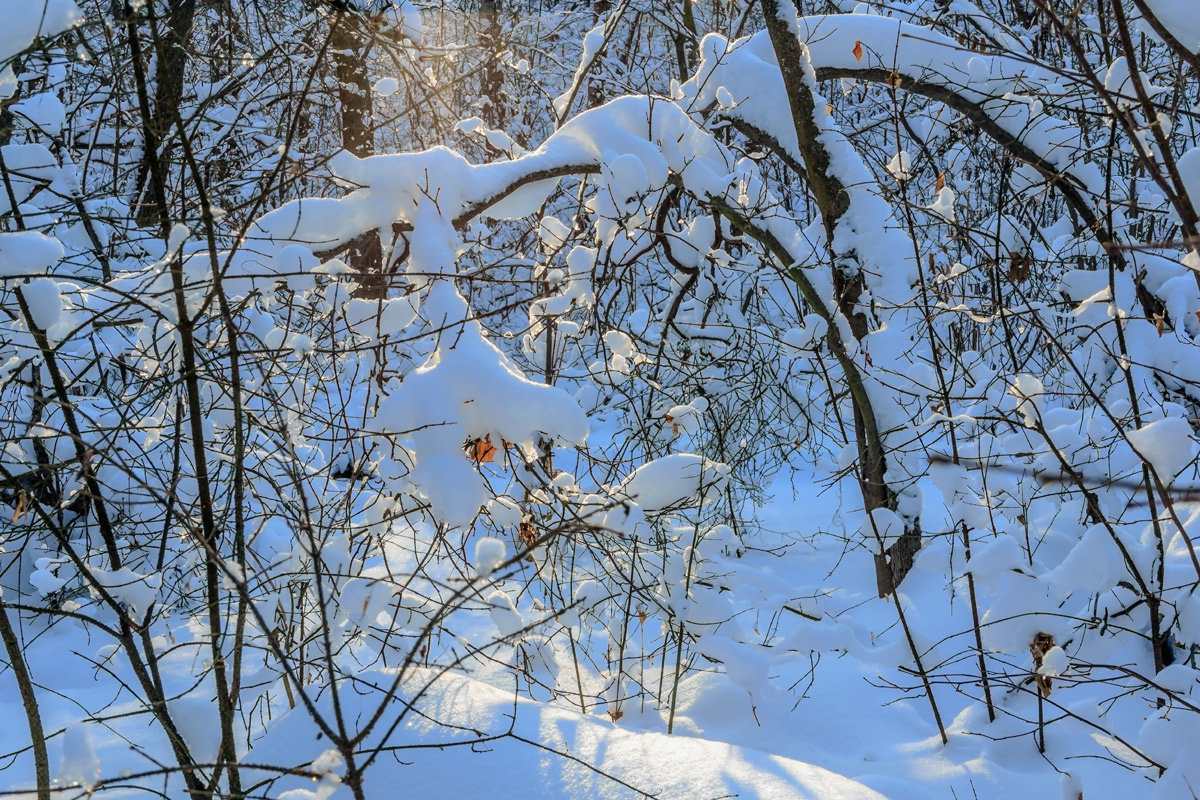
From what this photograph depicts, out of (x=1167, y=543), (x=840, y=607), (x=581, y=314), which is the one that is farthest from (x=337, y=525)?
(x=581, y=314)

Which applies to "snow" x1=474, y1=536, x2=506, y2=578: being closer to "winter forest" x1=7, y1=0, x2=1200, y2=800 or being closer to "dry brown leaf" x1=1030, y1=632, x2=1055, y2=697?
"winter forest" x1=7, y1=0, x2=1200, y2=800

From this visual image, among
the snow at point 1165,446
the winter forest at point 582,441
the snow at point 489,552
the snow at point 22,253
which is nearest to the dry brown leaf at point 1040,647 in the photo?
the winter forest at point 582,441

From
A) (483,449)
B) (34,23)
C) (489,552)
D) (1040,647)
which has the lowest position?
(1040,647)

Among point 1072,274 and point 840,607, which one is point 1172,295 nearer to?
point 1072,274

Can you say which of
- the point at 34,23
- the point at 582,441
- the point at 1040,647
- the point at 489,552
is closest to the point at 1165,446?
the point at 1040,647

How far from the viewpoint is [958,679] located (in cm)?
313

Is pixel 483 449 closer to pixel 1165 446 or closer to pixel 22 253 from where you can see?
pixel 22 253

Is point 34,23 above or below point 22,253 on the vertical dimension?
above

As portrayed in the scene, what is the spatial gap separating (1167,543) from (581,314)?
3.83 metres

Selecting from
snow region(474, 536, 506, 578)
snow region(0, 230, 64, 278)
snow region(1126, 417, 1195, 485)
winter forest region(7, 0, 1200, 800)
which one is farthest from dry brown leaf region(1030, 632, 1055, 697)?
snow region(0, 230, 64, 278)

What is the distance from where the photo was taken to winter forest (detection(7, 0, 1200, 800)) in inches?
68.9

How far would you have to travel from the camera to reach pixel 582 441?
2043 millimetres

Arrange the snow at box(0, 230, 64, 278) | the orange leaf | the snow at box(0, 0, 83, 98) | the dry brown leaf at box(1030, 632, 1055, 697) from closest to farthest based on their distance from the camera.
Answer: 1. the snow at box(0, 0, 83, 98)
2. the snow at box(0, 230, 64, 278)
3. the orange leaf
4. the dry brown leaf at box(1030, 632, 1055, 697)

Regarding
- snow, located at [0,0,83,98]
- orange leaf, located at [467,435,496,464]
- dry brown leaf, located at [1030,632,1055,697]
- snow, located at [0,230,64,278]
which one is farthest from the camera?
dry brown leaf, located at [1030,632,1055,697]
